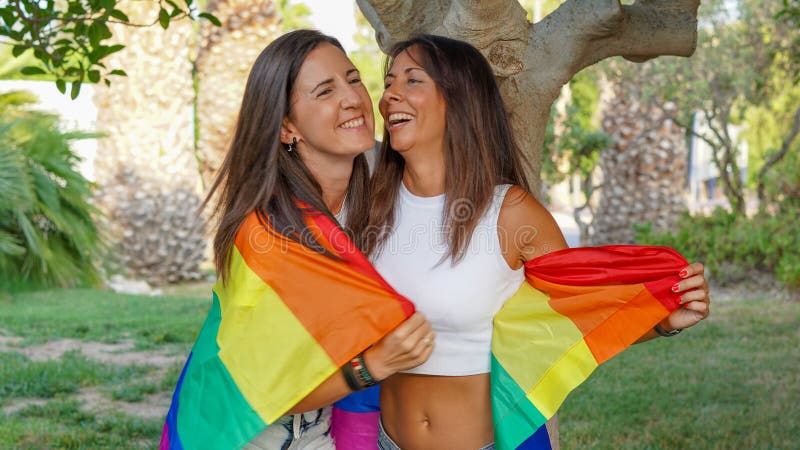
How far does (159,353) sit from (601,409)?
3.82 metres

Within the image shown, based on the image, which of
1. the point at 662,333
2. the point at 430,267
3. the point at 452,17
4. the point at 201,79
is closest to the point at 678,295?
the point at 662,333

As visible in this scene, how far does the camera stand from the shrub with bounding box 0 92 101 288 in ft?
A: 32.4

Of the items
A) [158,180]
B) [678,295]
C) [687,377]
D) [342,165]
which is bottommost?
[687,377]

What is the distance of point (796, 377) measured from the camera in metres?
6.02

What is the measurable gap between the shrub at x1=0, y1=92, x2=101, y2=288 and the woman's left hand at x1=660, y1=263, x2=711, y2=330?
29.4 ft

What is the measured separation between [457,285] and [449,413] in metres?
0.38

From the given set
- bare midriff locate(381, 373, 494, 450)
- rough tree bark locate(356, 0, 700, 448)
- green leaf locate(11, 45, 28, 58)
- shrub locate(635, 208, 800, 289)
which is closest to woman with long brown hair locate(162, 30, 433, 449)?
bare midriff locate(381, 373, 494, 450)

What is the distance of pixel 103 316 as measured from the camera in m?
8.83

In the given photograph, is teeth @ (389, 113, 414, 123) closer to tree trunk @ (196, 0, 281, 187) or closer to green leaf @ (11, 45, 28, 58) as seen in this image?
green leaf @ (11, 45, 28, 58)

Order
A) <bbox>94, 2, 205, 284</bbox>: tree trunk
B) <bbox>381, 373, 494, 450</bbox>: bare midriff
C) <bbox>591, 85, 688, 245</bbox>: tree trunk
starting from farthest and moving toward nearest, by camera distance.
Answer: <bbox>591, 85, 688, 245</bbox>: tree trunk, <bbox>94, 2, 205, 284</bbox>: tree trunk, <bbox>381, 373, 494, 450</bbox>: bare midriff

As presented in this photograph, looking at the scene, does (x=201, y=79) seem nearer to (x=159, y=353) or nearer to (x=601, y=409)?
(x=159, y=353)

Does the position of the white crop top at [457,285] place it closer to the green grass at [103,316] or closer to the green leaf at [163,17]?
the green leaf at [163,17]

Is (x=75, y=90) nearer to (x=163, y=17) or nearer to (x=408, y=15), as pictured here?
(x=163, y=17)

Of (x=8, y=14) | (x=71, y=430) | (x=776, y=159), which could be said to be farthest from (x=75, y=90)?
(x=776, y=159)
